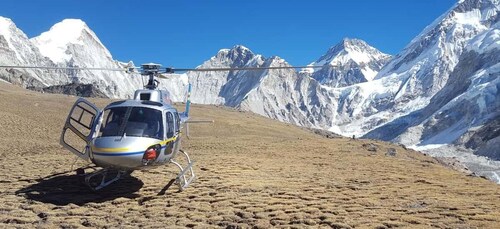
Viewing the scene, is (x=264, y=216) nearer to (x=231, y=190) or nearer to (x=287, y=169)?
(x=231, y=190)

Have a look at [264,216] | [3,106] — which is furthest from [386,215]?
[3,106]

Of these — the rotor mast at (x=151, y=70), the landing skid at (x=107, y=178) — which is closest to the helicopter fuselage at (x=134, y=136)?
the landing skid at (x=107, y=178)

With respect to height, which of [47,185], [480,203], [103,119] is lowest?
[47,185]

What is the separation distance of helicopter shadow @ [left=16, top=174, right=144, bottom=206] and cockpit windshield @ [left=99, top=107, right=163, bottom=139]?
182cm

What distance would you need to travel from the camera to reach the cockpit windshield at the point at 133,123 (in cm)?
1340

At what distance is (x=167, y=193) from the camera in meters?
14.7

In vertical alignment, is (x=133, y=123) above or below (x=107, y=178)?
above

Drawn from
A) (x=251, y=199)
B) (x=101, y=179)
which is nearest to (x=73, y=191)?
(x=101, y=179)

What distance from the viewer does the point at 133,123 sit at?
1365cm

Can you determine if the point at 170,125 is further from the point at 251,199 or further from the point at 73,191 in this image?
the point at 73,191

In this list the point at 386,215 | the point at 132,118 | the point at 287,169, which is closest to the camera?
the point at 386,215

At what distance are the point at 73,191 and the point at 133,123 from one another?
2977 millimetres

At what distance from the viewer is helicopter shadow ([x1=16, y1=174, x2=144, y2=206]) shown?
13.5 m

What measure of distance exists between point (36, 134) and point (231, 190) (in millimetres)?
32048
